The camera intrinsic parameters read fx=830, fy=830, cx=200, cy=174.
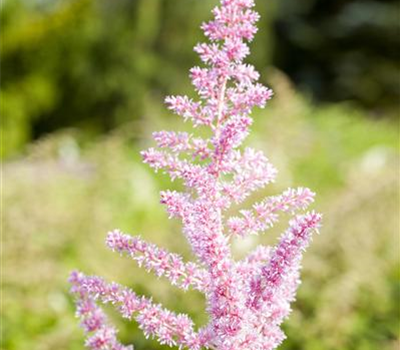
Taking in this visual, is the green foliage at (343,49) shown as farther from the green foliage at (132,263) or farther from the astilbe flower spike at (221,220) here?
the astilbe flower spike at (221,220)

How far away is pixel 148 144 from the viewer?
479 inches

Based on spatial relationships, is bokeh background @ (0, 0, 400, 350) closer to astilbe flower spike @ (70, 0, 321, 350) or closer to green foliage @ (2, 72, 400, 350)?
green foliage @ (2, 72, 400, 350)

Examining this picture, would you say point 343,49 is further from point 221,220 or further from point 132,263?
point 221,220

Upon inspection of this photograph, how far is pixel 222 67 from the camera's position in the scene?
148 cm

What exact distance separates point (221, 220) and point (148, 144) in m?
10.8

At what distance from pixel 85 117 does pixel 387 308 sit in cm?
1137

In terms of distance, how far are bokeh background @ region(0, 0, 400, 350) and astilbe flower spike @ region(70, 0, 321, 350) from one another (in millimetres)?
2318

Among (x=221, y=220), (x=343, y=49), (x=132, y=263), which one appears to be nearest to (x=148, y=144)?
(x=132, y=263)

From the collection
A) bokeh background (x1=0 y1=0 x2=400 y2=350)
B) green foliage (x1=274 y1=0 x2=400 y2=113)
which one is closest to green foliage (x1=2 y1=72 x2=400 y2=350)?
bokeh background (x1=0 y1=0 x2=400 y2=350)

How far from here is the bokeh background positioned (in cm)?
493

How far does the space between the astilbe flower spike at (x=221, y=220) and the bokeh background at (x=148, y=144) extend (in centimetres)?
232

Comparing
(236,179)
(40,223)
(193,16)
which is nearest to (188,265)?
(236,179)

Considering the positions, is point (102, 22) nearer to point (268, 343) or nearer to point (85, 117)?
point (85, 117)

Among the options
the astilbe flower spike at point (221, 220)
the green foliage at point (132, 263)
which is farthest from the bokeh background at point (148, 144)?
the astilbe flower spike at point (221, 220)
